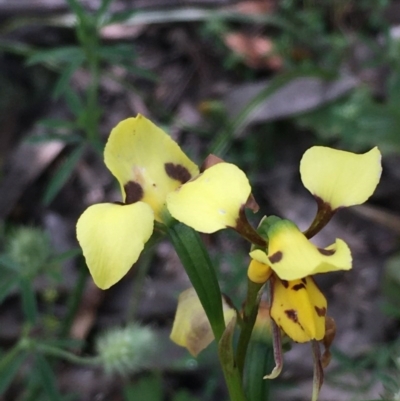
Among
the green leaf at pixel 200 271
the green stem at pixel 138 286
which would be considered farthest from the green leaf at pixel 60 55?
the green leaf at pixel 200 271

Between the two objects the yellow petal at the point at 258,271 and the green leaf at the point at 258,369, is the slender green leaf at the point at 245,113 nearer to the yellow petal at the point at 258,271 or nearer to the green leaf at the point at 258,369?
the green leaf at the point at 258,369

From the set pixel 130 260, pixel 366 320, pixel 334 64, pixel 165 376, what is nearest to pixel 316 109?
pixel 334 64

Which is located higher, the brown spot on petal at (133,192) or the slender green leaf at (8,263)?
the brown spot on petal at (133,192)

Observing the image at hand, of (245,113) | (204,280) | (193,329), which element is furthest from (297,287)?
(245,113)

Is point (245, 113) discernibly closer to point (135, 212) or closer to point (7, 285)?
point (7, 285)

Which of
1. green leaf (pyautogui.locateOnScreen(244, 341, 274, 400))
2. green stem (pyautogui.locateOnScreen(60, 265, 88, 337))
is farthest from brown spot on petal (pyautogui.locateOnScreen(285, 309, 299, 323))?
green stem (pyautogui.locateOnScreen(60, 265, 88, 337))
